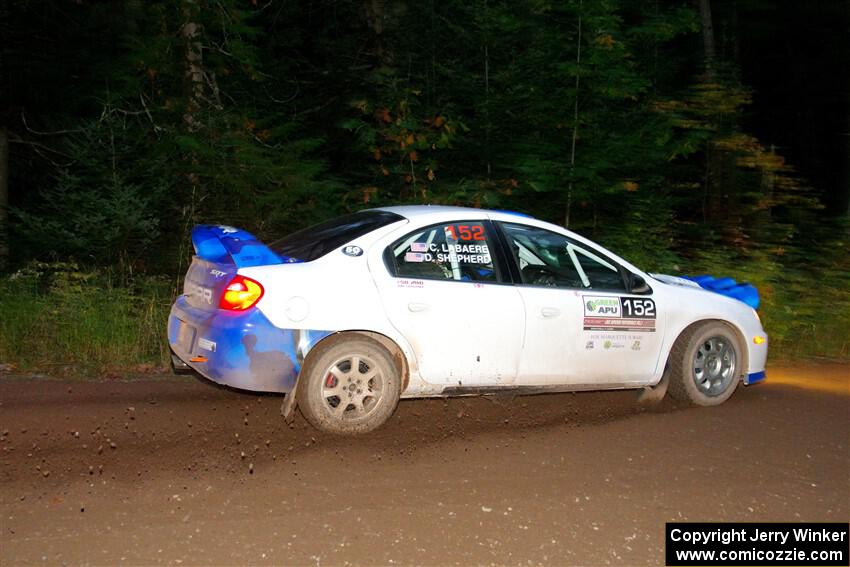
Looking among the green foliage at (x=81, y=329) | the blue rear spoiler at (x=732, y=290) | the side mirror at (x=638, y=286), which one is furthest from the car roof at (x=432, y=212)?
the green foliage at (x=81, y=329)

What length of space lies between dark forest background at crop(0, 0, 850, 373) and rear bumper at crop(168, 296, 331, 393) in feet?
12.6

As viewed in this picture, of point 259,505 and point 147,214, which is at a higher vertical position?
point 147,214

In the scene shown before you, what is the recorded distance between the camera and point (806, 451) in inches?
254

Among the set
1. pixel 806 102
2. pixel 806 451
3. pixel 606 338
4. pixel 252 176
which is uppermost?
pixel 806 102

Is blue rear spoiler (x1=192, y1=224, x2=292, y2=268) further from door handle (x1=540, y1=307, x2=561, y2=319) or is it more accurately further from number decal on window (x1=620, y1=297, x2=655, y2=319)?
number decal on window (x1=620, y1=297, x2=655, y2=319)

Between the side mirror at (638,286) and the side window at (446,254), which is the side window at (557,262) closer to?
the side mirror at (638,286)

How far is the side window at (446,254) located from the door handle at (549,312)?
0.42 meters

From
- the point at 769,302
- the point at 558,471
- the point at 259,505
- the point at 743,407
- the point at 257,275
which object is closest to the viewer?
the point at 259,505

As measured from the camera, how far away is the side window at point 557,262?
23.2 feet

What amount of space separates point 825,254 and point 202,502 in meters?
10.9

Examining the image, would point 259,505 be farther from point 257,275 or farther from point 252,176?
point 252,176

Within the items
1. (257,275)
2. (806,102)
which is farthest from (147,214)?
(806,102)

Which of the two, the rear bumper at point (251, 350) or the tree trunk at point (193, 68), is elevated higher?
the tree trunk at point (193, 68)

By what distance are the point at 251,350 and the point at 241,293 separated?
0.39 m
